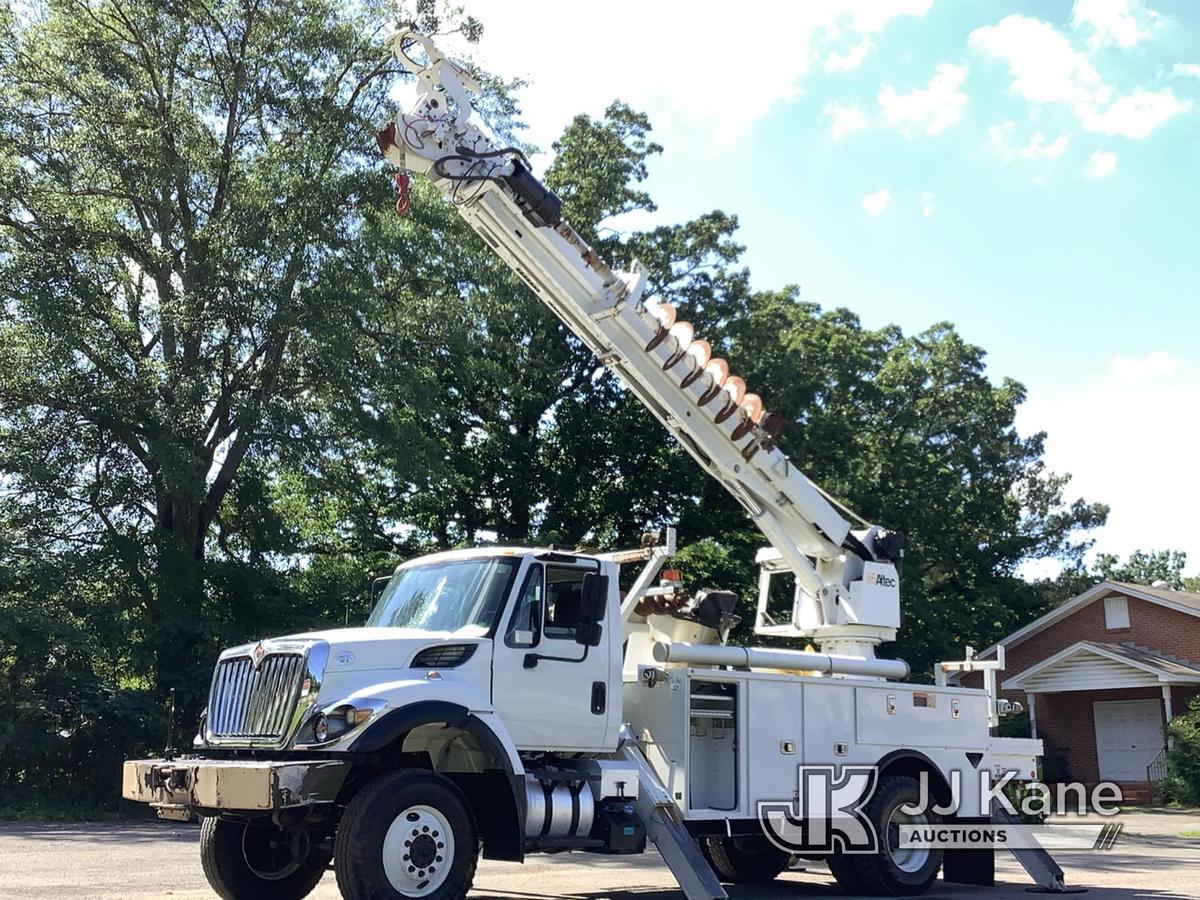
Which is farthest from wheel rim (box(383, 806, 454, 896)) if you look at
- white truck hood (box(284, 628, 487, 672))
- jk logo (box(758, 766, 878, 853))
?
jk logo (box(758, 766, 878, 853))

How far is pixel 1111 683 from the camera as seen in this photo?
31328mm

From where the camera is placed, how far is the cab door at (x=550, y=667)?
9.38 metres

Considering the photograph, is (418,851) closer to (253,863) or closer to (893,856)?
(253,863)

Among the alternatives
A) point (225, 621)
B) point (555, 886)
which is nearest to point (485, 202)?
point (555, 886)

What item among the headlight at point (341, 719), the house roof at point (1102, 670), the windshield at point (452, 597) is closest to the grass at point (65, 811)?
the windshield at point (452, 597)

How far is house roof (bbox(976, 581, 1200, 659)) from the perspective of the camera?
3259 centimetres

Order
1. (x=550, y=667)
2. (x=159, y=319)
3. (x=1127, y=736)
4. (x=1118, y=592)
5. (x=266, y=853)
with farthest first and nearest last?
1. (x=1118, y=592)
2. (x=1127, y=736)
3. (x=159, y=319)
4. (x=266, y=853)
5. (x=550, y=667)

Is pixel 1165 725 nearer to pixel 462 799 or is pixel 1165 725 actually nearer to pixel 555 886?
pixel 555 886

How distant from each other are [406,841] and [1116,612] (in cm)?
3015

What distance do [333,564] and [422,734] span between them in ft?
56.6

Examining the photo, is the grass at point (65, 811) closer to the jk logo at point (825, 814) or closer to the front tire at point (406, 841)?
the jk logo at point (825, 814)

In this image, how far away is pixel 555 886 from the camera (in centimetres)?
1177

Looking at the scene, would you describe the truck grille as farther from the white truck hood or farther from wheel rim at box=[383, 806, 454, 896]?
wheel rim at box=[383, 806, 454, 896]

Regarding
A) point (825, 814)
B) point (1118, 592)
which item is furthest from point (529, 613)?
point (1118, 592)
